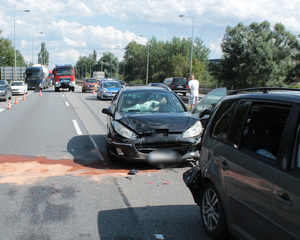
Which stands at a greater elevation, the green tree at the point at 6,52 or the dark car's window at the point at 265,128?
the green tree at the point at 6,52

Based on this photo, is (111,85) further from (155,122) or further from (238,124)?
(238,124)

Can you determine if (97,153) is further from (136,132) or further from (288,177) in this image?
(288,177)

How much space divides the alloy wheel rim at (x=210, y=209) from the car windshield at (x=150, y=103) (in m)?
4.04

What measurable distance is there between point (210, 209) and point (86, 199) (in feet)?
6.62

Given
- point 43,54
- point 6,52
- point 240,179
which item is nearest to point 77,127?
point 240,179

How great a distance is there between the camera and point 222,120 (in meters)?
3.78

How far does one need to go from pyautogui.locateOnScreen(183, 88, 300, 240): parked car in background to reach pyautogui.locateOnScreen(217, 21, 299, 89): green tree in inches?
1828

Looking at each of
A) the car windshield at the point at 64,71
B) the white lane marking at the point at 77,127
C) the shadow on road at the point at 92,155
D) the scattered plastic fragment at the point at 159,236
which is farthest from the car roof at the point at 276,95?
the car windshield at the point at 64,71

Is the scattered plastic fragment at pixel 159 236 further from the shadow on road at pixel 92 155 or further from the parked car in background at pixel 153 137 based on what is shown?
the shadow on road at pixel 92 155

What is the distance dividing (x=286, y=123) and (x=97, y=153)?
600 cm

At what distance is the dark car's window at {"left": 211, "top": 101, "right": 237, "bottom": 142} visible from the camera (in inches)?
142

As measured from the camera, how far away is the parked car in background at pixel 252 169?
2.50 m

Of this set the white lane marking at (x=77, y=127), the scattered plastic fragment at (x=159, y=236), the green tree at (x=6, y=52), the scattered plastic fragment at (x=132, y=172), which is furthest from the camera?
the green tree at (x=6, y=52)

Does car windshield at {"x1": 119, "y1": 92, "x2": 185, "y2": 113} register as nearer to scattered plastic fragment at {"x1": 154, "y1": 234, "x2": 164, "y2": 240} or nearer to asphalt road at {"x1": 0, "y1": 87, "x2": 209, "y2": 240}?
asphalt road at {"x1": 0, "y1": 87, "x2": 209, "y2": 240}
